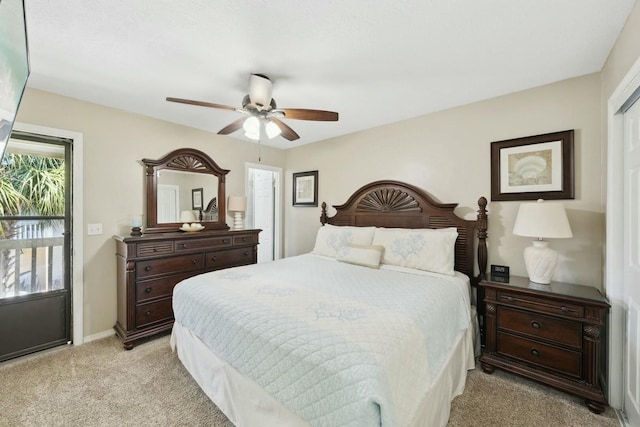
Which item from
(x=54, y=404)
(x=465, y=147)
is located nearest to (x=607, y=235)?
(x=465, y=147)

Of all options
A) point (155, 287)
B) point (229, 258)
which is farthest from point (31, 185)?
point (229, 258)

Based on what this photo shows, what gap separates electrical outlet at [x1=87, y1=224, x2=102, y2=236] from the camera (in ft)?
8.86

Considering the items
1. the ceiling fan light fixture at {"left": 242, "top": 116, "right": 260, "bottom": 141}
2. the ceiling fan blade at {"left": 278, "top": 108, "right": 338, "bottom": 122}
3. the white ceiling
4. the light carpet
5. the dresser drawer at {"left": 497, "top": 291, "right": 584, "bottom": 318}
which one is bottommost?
the light carpet

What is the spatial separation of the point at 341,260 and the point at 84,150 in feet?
9.50

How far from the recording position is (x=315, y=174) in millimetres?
4172

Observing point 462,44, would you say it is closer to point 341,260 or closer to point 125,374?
point 341,260

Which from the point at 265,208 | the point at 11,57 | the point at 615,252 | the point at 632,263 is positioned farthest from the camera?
the point at 265,208

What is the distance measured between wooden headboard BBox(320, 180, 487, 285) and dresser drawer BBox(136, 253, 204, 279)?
1.78m

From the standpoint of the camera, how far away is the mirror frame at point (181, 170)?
10.2 feet

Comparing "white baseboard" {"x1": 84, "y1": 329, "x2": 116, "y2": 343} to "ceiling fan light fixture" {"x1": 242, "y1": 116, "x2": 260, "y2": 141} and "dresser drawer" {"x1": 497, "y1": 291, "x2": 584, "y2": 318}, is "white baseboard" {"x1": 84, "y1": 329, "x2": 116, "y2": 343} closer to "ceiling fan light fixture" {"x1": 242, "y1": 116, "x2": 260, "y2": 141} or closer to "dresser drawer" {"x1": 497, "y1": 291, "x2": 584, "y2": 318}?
"ceiling fan light fixture" {"x1": 242, "y1": 116, "x2": 260, "y2": 141}

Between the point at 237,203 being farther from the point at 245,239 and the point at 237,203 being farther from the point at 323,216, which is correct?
the point at 323,216

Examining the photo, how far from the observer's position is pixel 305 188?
171 inches

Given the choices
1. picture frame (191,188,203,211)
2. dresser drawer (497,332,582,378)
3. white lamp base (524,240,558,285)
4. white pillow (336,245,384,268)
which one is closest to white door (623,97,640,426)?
dresser drawer (497,332,582,378)

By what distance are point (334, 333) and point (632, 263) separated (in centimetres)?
194
